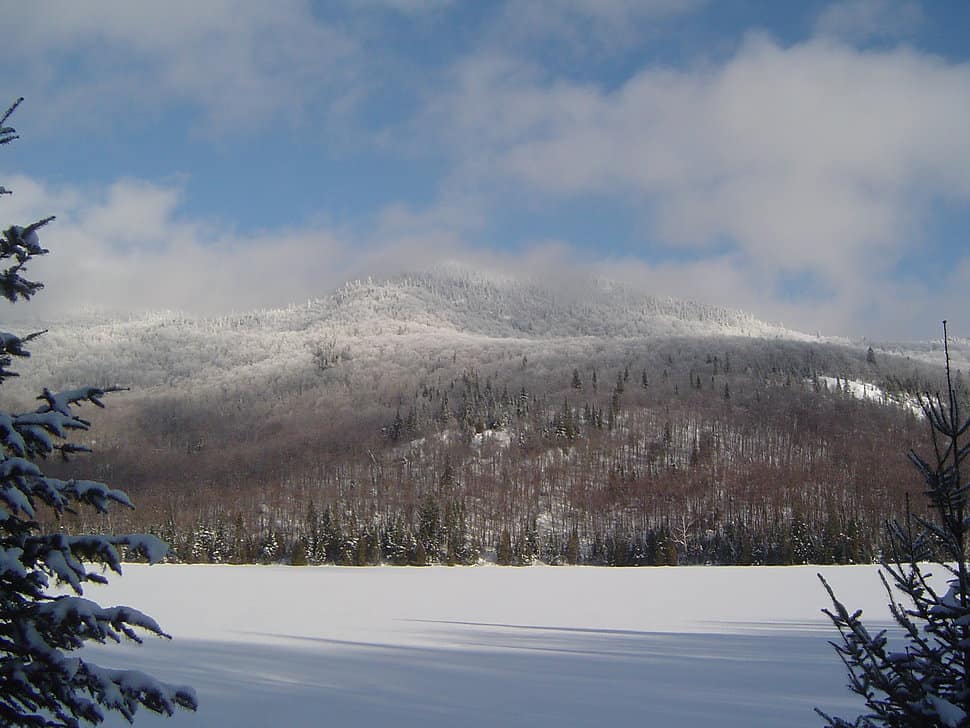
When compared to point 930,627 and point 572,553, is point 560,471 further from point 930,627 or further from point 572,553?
point 930,627

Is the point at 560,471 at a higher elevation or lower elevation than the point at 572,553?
higher

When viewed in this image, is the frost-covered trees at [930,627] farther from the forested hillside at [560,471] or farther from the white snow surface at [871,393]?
the white snow surface at [871,393]

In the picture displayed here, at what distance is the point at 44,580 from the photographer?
540 cm

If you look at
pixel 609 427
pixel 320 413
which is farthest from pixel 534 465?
pixel 320 413

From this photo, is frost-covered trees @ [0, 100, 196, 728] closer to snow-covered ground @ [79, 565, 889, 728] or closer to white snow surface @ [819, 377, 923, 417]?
snow-covered ground @ [79, 565, 889, 728]

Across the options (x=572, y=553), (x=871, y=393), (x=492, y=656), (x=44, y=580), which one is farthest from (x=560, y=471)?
(x=44, y=580)

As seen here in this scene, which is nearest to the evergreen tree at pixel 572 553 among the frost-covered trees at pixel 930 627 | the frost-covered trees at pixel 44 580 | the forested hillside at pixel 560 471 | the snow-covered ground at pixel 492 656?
the forested hillside at pixel 560 471

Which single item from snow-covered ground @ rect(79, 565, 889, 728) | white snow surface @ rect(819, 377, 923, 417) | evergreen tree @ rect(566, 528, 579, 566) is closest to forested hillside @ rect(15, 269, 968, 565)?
evergreen tree @ rect(566, 528, 579, 566)

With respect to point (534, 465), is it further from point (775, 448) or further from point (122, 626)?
point (122, 626)

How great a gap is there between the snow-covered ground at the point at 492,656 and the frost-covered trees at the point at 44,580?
17.3 feet

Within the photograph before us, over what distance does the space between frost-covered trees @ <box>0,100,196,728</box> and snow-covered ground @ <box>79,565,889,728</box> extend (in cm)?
527

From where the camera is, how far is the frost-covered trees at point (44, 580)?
15.6 feet

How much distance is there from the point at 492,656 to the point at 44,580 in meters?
11.7

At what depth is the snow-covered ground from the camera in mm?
10625
